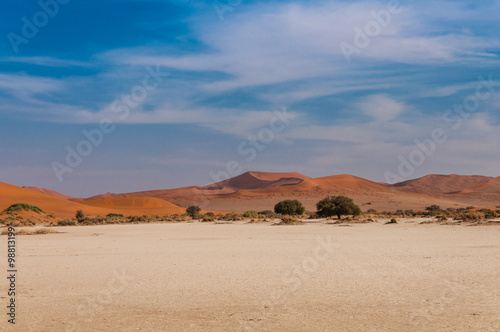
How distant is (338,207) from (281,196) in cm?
6052

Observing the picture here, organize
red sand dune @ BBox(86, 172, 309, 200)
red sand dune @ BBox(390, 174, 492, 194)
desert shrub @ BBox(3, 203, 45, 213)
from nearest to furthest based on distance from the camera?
desert shrub @ BBox(3, 203, 45, 213), red sand dune @ BBox(390, 174, 492, 194), red sand dune @ BBox(86, 172, 309, 200)

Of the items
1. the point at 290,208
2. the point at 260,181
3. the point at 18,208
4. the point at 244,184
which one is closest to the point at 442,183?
the point at 260,181

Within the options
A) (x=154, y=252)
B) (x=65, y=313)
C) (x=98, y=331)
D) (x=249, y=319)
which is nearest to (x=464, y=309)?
(x=249, y=319)

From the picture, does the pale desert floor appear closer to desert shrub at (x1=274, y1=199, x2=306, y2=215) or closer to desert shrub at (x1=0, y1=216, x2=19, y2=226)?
desert shrub at (x1=0, y1=216, x2=19, y2=226)

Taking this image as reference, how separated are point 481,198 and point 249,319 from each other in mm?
107520

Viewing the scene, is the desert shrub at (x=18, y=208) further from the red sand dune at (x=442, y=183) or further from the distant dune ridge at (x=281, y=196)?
the red sand dune at (x=442, y=183)

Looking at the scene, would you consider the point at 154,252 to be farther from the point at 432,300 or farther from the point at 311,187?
the point at 311,187

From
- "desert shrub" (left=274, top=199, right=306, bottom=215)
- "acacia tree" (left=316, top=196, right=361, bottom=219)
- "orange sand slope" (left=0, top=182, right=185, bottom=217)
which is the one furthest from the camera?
"orange sand slope" (left=0, top=182, right=185, bottom=217)

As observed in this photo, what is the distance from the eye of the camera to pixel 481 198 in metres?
103

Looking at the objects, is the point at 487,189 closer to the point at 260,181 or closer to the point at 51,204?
the point at 260,181

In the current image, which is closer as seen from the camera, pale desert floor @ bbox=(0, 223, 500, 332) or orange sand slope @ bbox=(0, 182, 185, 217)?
pale desert floor @ bbox=(0, 223, 500, 332)

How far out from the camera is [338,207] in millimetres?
44562

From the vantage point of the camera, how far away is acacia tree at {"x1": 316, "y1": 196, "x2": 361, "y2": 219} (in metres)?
44.1

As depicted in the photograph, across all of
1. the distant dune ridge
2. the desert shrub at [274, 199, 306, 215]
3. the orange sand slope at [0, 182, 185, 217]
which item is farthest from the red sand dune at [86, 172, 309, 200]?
the desert shrub at [274, 199, 306, 215]
